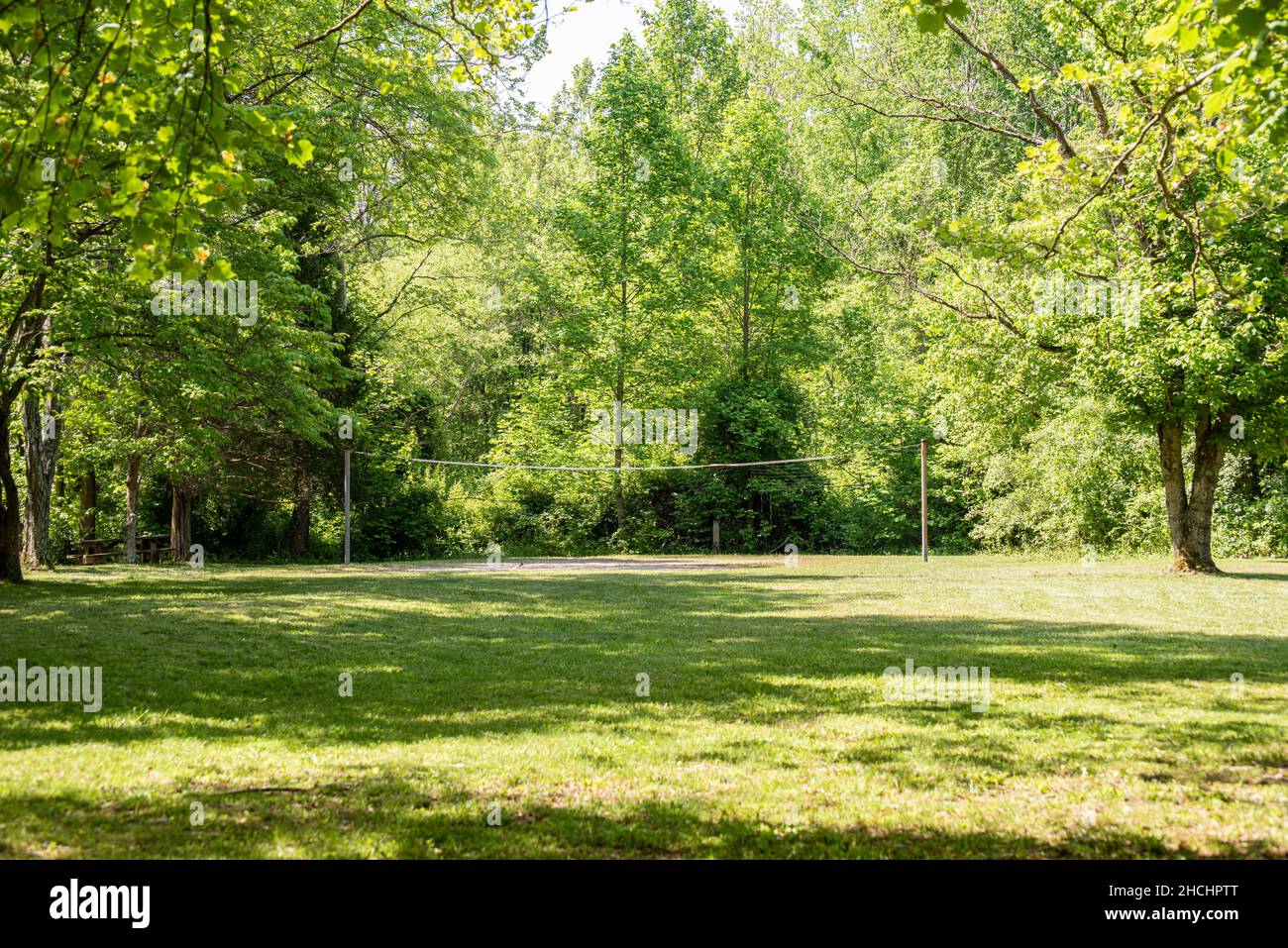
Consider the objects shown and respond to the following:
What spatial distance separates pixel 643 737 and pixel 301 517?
27.0m

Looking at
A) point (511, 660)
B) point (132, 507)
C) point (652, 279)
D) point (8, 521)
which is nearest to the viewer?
point (511, 660)

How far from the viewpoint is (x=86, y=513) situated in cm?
2923

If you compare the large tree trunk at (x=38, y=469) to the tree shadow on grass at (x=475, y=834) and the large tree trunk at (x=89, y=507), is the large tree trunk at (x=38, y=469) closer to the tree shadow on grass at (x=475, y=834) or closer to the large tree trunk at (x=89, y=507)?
the large tree trunk at (x=89, y=507)

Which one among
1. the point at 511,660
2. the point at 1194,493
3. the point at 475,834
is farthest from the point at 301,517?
the point at 475,834

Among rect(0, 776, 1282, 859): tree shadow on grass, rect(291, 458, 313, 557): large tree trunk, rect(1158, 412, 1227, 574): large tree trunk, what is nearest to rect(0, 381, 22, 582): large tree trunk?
rect(291, 458, 313, 557): large tree trunk

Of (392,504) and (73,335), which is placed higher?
(73,335)

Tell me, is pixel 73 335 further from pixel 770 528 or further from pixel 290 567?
pixel 770 528

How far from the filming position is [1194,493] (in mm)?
20203

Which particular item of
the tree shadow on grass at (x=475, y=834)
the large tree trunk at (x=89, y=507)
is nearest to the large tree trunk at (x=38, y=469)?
the large tree trunk at (x=89, y=507)

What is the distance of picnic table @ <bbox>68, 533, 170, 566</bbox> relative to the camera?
2709cm

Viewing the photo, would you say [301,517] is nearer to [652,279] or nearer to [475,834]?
[652,279]

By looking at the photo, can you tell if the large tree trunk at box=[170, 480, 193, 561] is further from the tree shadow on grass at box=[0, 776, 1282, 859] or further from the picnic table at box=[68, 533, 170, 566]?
the tree shadow on grass at box=[0, 776, 1282, 859]

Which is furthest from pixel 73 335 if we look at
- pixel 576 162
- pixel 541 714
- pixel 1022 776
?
pixel 576 162

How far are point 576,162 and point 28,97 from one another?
38849 mm
